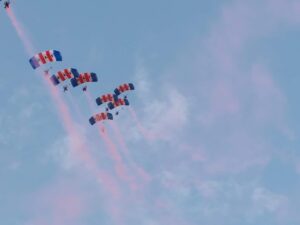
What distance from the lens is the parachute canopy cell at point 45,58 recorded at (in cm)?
11474

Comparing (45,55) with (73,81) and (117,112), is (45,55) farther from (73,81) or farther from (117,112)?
(117,112)

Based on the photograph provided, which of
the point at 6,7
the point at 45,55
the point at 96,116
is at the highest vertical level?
the point at 96,116

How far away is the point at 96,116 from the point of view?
466 feet

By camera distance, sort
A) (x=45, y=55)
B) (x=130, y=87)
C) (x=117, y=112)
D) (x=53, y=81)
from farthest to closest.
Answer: (x=117, y=112), (x=130, y=87), (x=53, y=81), (x=45, y=55)

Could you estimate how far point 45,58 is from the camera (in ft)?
380

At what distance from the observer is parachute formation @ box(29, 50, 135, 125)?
115500 millimetres

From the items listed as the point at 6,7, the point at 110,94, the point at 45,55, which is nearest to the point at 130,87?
the point at 110,94

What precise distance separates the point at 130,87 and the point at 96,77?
10.3 m

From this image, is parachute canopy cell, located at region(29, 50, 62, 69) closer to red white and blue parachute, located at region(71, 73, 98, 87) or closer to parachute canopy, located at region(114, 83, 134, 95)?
red white and blue parachute, located at region(71, 73, 98, 87)

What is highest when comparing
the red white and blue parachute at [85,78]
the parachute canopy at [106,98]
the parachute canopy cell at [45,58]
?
the parachute canopy at [106,98]

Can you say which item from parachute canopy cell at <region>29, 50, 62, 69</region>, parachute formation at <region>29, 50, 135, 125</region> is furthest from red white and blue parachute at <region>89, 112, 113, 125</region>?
parachute canopy cell at <region>29, 50, 62, 69</region>

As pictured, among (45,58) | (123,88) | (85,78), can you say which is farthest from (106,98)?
(45,58)

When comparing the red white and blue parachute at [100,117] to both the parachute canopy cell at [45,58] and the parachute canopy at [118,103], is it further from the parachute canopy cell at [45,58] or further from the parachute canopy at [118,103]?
the parachute canopy cell at [45,58]

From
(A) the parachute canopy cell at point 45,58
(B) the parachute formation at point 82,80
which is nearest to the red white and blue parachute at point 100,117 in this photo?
(B) the parachute formation at point 82,80
